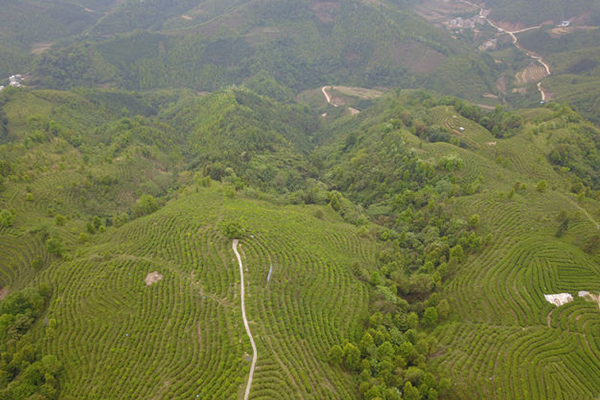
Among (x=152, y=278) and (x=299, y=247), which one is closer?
(x=152, y=278)

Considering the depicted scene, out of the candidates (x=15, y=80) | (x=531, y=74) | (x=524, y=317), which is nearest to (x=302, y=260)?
(x=524, y=317)

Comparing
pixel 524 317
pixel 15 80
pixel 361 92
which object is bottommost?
pixel 15 80

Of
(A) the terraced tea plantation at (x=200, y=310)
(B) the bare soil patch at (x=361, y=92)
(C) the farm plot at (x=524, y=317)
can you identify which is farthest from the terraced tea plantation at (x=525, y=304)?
(B) the bare soil patch at (x=361, y=92)

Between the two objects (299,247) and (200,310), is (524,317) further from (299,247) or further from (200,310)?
(200,310)

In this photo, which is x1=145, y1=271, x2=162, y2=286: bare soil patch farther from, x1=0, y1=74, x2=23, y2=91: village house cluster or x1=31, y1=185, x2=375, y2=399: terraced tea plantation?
x1=0, y1=74, x2=23, y2=91: village house cluster

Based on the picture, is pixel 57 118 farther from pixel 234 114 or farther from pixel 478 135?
pixel 478 135

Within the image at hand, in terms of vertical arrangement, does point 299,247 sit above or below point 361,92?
above
